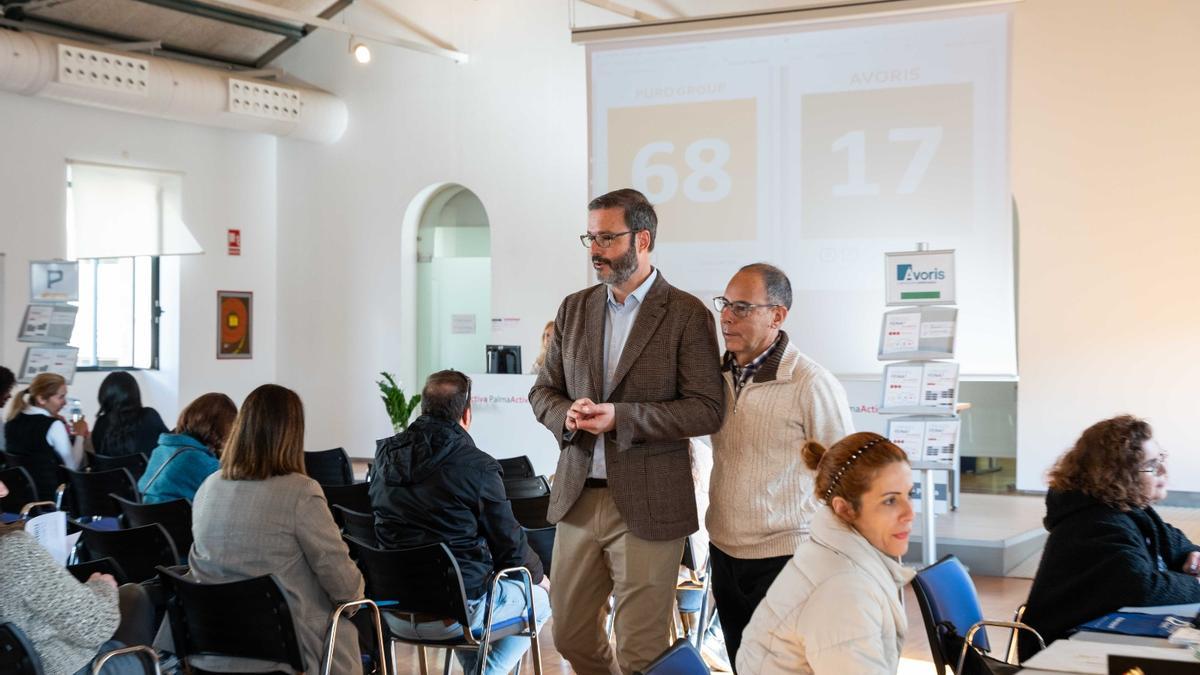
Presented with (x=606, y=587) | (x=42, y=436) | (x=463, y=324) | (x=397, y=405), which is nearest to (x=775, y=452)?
(x=606, y=587)

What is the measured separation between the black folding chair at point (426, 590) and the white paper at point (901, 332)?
3.49 m

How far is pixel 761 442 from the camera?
3.07 metres

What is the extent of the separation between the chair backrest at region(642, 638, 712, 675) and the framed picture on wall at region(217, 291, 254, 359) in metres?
11.5

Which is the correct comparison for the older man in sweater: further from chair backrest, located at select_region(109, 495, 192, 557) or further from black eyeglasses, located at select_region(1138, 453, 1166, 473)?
chair backrest, located at select_region(109, 495, 192, 557)

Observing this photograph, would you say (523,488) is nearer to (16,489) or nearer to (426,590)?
(426,590)

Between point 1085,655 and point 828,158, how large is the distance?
212 inches

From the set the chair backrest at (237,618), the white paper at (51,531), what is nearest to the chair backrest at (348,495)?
the white paper at (51,531)

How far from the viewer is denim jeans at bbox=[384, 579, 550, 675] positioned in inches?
152

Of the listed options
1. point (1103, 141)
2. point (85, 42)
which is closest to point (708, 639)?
point (1103, 141)

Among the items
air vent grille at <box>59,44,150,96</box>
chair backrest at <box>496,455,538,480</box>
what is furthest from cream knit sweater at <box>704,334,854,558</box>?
air vent grille at <box>59,44,150,96</box>

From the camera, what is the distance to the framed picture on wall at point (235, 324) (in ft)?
41.9

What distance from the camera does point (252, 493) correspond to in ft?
11.3

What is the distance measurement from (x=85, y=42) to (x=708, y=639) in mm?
8973

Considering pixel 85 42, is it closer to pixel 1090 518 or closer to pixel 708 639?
pixel 708 639
